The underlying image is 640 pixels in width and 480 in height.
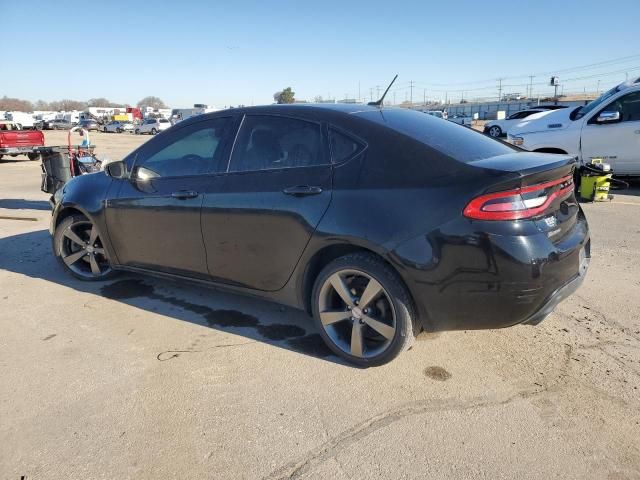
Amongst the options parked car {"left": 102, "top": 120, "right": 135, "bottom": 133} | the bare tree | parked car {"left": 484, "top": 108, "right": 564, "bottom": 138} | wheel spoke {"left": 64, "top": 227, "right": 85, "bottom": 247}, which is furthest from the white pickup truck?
the bare tree

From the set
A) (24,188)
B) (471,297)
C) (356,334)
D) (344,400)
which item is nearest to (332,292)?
(356,334)

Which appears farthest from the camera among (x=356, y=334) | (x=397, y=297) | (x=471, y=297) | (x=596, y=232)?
(x=596, y=232)

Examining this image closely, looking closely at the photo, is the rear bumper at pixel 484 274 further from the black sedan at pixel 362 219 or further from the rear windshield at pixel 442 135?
the rear windshield at pixel 442 135

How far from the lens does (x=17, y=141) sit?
18.8m

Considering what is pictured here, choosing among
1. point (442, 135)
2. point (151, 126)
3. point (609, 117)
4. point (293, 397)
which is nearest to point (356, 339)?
point (293, 397)

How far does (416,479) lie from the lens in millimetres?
2180

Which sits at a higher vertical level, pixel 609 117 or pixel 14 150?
pixel 609 117

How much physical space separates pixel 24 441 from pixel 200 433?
2.94ft

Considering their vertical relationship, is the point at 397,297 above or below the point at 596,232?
above

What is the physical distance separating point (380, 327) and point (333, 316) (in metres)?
0.33

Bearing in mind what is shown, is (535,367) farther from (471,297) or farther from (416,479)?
(416,479)

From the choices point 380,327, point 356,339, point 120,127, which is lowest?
point 356,339

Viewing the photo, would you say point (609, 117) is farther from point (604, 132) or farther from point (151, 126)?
point (151, 126)

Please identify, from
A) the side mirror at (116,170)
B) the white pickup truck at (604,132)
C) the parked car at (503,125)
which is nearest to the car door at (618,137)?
the white pickup truck at (604,132)
